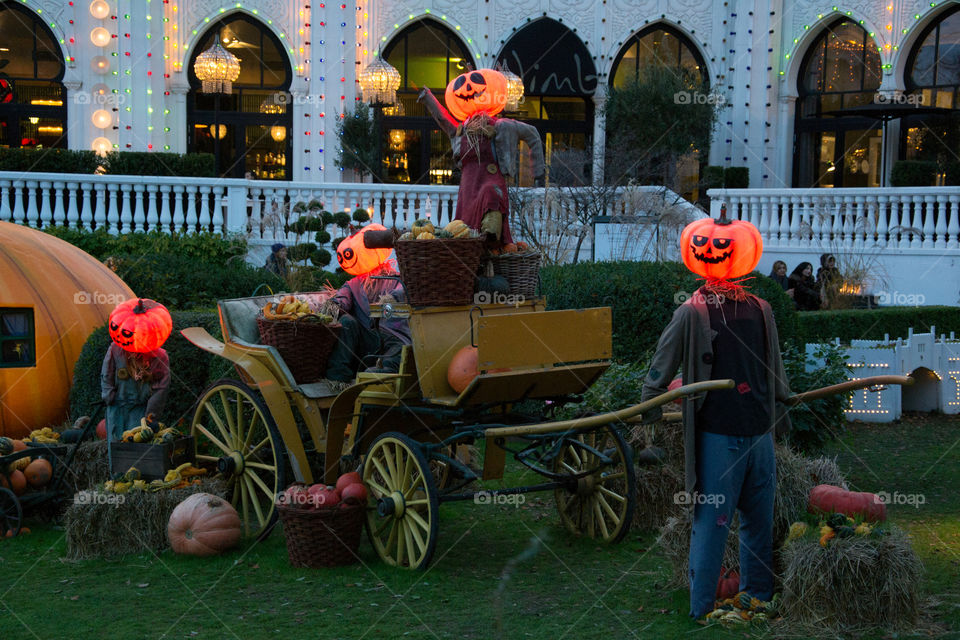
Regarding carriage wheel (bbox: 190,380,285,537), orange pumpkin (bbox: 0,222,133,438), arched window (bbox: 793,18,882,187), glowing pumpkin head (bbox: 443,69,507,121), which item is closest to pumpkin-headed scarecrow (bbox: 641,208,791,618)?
glowing pumpkin head (bbox: 443,69,507,121)

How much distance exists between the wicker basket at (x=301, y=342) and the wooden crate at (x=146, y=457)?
3.36 ft

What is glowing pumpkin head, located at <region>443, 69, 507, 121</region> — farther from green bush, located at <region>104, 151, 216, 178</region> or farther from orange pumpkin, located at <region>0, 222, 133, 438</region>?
green bush, located at <region>104, 151, 216, 178</region>

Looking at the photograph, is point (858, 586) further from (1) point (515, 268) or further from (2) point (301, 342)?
(2) point (301, 342)

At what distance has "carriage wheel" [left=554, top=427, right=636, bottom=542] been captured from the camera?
6.73 m

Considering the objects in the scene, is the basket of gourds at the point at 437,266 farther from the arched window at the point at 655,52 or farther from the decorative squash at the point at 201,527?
the arched window at the point at 655,52

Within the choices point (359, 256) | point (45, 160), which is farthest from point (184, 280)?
point (45, 160)

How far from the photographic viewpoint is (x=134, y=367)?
26.6 ft

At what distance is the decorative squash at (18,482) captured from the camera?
7574mm

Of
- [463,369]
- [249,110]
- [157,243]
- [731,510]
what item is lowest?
[731,510]

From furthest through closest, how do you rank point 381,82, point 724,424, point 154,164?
point 381,82, point 154,164, point 724,424

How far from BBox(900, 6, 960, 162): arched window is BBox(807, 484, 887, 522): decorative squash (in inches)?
778

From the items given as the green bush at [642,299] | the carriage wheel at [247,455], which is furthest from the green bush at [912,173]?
the carriage wheel at [247,455]

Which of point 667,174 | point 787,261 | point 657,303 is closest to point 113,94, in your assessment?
point 667,174

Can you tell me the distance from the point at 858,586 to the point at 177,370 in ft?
20.4
